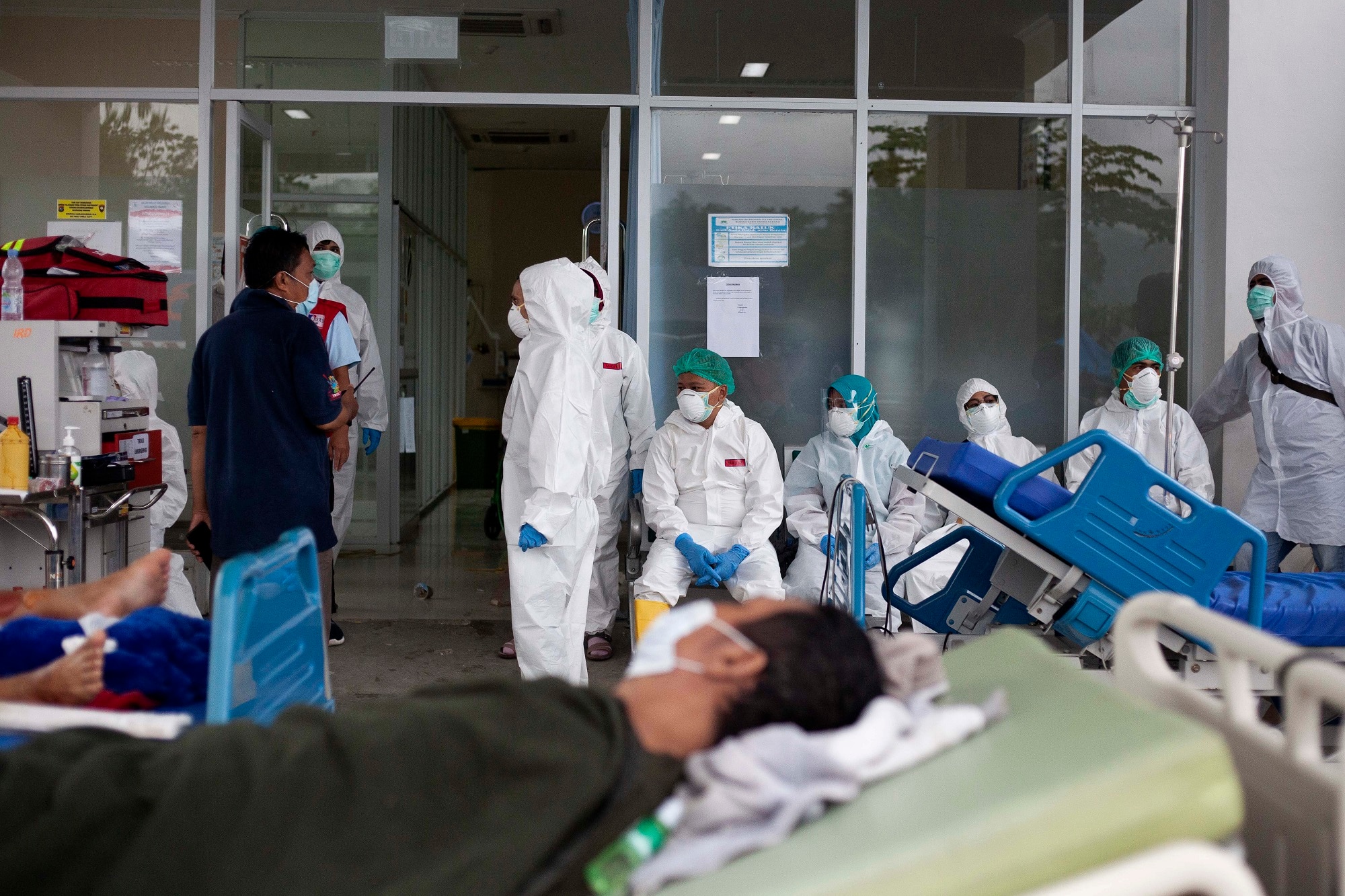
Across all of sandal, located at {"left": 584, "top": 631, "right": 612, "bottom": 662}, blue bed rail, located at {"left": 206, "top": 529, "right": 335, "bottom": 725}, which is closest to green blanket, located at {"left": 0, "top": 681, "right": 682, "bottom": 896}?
blue bed rail, located at {"left": 206, "top": 529, "right": 335, "bottom": 725}

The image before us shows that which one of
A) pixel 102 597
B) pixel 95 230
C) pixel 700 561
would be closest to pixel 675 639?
pixel 102 597

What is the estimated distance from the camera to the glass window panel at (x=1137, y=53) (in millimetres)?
5102

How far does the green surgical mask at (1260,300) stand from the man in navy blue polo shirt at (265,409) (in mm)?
3652

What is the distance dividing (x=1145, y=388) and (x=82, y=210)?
479 centimetres

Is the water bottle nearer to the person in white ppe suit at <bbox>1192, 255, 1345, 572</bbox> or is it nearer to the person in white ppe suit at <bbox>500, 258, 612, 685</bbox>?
the person in white ppe suit at <bbox>500, 258, 612, 685</bbox>

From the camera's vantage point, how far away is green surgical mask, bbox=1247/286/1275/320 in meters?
4.51

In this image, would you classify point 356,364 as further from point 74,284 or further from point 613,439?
point 74,284

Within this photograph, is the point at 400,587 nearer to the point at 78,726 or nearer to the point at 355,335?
the point at 355,335

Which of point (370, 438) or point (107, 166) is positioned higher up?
point (107, 166)

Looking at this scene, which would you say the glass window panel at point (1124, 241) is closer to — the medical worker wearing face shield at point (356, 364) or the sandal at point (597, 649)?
the sandal at point (597, 649)

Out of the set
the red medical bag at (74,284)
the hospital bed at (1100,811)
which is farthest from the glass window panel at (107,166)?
the hospital bed at (1100,811)

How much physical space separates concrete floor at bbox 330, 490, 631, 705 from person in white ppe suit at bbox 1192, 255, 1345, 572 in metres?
2.78

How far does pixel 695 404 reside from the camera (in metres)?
4.42

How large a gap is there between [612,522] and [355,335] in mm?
1853
